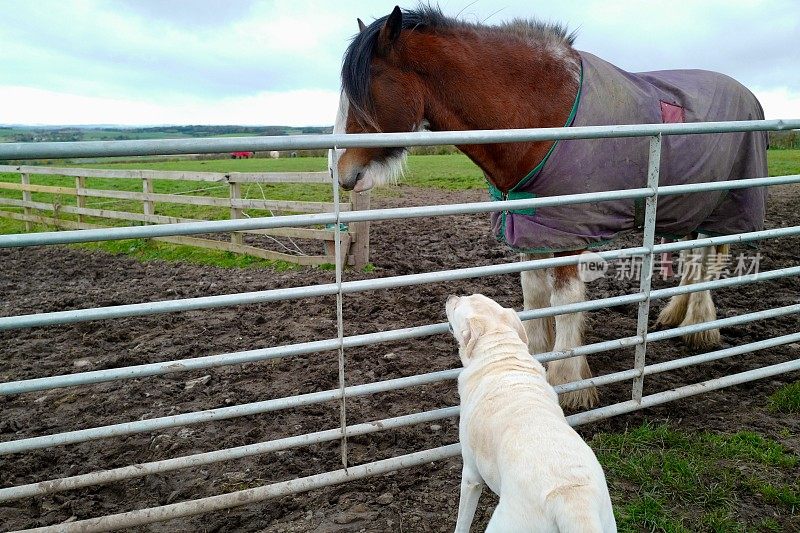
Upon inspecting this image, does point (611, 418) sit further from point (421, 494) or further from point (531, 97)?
point (531, 97)

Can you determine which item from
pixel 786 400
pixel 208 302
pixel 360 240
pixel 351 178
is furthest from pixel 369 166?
pixel 360 240

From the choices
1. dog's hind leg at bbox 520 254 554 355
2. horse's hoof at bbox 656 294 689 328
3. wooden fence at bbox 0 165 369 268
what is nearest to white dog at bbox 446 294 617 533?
dog's hind leg at bbox 520 254 554 355

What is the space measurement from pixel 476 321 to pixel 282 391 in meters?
2.09

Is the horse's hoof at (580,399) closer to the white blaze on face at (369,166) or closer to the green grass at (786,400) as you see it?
the green grass at (786,400)

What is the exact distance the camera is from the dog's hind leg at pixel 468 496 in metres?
2.22

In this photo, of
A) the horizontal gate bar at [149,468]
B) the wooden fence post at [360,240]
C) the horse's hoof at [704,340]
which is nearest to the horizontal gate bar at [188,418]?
the horizontal gate bar at [149,468]

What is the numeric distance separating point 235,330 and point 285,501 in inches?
109

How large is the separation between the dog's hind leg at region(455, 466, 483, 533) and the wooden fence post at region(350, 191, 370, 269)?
499 centimetres

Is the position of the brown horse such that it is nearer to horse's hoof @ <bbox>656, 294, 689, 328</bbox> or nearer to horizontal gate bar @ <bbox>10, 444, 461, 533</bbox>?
horizontal gate bar @ <bbox>10, 444, 461, 533</bbox>

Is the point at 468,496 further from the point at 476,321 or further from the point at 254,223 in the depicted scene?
the point at 254,223

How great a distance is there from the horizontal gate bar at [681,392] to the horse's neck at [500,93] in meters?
1.52

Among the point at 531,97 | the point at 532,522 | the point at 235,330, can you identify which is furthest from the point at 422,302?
Result: the point at 532,522

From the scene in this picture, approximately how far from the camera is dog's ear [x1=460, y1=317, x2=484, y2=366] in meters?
2.35

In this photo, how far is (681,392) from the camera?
358 centimetres
